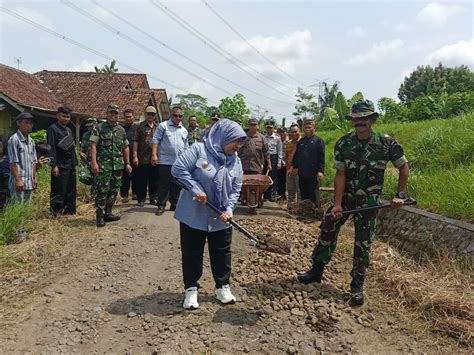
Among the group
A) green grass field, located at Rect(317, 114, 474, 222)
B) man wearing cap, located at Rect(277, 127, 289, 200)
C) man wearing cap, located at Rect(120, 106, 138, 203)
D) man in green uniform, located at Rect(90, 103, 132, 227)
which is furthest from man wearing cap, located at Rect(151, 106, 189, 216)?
green grass field, located at Rect(317, 114, 474, 222)

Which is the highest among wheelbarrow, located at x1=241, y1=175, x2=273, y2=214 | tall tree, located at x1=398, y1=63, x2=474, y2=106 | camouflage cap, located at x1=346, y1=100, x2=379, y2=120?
tall tree, located at x1=398, y1=63, x2=474, y2=106

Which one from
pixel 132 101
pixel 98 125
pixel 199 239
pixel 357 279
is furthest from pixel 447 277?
pixel 132 101

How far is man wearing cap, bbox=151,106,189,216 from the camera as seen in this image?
6.09 meters

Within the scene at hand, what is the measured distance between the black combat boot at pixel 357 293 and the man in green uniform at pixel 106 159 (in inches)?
140

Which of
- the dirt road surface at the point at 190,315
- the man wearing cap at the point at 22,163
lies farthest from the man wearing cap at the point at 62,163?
the dirt road surface at the point at 190,315

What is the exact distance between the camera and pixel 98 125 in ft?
18.8

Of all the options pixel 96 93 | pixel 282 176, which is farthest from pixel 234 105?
pixel 282 176

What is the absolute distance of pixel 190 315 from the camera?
3.45 metres

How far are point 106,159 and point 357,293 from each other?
375cm

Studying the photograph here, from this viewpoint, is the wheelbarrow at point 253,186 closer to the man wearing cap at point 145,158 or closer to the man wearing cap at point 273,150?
the man wearing cap at point 273,150

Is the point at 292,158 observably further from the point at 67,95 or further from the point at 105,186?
the point at 67,95

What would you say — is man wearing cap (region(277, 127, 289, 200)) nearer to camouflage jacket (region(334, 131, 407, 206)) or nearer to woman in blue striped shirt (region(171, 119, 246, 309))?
camouflage jacket (region(334, 131, 407, 206))

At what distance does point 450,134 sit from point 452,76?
34.1m

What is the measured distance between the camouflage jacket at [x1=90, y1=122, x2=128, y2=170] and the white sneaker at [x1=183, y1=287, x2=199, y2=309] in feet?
9.09
